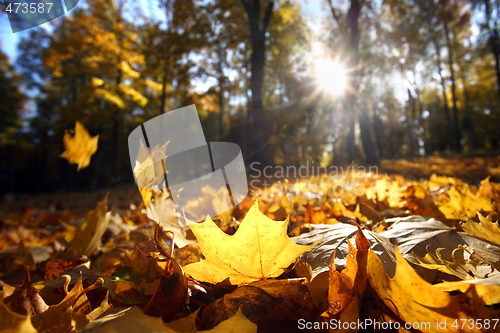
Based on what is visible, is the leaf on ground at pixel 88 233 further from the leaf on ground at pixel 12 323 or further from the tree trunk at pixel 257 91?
the tree trunk at pixel 257 91

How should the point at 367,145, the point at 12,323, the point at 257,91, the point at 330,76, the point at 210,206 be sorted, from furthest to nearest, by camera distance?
the point at 330,76 < the point at 367,145 < the point at 257,91 < the point at 210,206 < the point at 12,323

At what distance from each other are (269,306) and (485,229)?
1.26 feet

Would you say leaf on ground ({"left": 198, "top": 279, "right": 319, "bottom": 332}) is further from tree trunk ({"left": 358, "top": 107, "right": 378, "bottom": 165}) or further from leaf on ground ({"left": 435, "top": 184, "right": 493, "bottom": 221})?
tree trunk ({"left": 358, "top": 107, "right": 378, "bottom": 165})

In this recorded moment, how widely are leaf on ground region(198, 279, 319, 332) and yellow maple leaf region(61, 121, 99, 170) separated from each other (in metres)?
0.48

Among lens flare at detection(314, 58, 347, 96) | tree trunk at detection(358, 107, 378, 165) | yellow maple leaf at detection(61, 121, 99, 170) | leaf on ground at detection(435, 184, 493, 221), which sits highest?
lens flare at detection(314, 58, 347, 96)

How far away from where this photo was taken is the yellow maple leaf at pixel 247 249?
353 millimetres

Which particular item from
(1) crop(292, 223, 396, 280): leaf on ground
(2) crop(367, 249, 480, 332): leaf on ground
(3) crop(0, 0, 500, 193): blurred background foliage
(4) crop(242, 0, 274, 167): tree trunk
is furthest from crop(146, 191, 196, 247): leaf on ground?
(4) crop(242, 0, 274, 167): tree trunk

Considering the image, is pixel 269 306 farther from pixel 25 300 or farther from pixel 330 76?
pixel 330 76

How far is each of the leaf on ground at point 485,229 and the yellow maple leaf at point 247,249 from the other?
0.32 m

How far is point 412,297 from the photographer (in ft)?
0.93

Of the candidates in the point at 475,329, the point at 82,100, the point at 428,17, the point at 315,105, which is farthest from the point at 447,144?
the point at 475,329

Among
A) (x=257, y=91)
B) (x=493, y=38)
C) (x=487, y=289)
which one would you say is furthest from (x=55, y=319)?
(x=493, y=38)

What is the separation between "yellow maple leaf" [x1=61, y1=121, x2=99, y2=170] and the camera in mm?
579

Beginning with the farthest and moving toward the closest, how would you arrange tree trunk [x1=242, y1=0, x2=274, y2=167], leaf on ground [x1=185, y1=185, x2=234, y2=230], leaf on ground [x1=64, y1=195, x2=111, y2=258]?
tree trunk [x1=242, y1=0, x2=274, y2=167], leaf on ground [x1=185, y1=185, x2=234, y2=230], leaf on ground [x1=64, y1=195, x2=111, y2=258]
